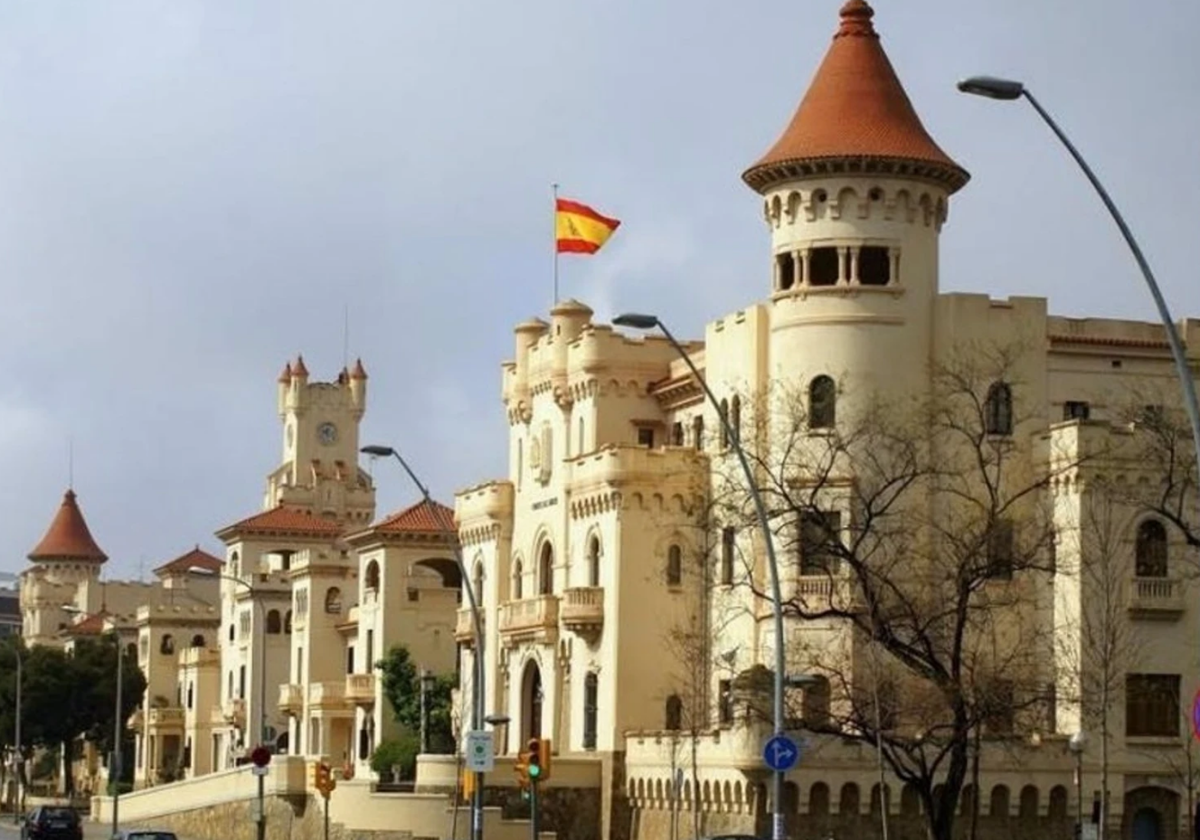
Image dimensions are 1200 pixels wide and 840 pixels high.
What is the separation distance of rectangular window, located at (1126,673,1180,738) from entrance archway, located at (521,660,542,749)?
2147cm

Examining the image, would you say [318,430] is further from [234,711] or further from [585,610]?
[585,610]

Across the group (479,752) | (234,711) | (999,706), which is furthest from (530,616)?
(234,711)

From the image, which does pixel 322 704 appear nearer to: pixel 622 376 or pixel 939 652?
pixel 622 376

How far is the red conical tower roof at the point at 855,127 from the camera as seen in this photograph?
76062 millimetres

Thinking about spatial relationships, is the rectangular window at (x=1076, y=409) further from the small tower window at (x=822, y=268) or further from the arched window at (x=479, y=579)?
the arched window at (x=479, y=579)

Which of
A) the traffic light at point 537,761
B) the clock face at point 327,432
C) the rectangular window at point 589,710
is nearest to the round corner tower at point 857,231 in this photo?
the rectangular window at point 589,710

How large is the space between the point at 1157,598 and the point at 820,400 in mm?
10420

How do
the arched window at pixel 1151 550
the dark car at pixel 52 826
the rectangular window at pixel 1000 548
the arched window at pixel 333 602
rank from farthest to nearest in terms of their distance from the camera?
the arched window at pixel 333 602 < the dark car at pixel 52 826 < the arched window at pixel 1151 550 < the rectangular window at pixel 1000 548

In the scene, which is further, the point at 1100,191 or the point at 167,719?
the point at 167,719

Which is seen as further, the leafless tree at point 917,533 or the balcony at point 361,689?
the balcony at point 361,689

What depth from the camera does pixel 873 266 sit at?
77.1 m

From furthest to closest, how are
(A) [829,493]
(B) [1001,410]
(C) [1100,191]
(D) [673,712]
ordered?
(D) [673,712], (B) [1001,410], (A) [829,493], (C) [1100,191]

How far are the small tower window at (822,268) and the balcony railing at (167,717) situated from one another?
71098mm

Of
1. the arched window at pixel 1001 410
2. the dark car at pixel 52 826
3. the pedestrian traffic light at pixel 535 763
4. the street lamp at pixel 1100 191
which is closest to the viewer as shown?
the street lamp at pixel 1100 191
